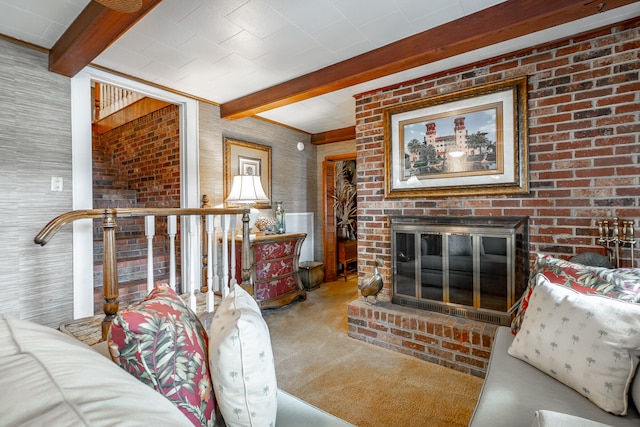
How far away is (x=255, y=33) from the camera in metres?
2.00

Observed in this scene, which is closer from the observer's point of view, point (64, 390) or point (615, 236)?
point (64, 390)

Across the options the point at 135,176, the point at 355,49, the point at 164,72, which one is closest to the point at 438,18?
the point at 355,49

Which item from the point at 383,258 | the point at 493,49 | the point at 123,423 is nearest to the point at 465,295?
the point at 383,258

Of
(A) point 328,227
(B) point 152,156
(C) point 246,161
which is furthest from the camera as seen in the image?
(A) point 328,227

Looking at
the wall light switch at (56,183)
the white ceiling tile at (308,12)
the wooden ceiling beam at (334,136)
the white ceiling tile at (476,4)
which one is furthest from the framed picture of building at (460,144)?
the wall light switch at (56,183)

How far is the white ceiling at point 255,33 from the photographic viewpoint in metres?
1.76

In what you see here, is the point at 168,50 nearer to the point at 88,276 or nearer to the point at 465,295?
the point at 88,276

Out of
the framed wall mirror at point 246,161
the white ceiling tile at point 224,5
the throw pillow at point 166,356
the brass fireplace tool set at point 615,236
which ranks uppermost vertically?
the white ceiling tile at point 224,5

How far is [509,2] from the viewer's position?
1719mm

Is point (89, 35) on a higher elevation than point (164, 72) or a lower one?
lower

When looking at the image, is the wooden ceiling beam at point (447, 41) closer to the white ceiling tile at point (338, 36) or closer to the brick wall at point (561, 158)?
the white ceiling tile at point (338, 36)

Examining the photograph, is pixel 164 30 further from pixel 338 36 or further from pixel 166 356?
pixel 166 356

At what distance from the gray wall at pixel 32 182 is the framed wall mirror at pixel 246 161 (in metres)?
1.42

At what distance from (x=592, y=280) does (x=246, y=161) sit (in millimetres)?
3272
